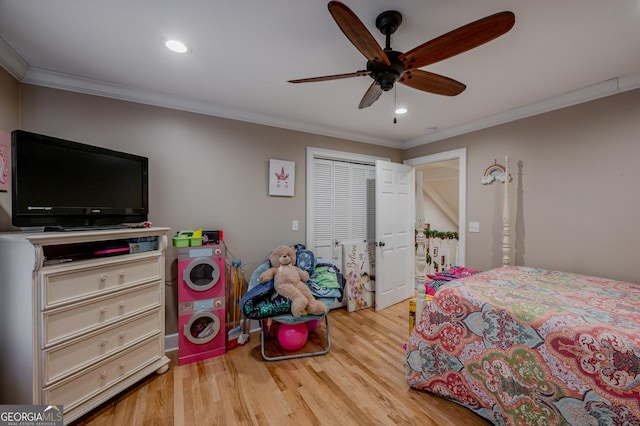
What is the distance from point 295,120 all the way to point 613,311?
9.65 ft

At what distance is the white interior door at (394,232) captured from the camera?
3232mm

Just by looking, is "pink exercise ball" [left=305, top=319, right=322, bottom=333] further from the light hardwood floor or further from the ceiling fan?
the ceiling fan

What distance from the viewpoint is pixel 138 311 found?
1.76 meters

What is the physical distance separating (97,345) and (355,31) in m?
2.33

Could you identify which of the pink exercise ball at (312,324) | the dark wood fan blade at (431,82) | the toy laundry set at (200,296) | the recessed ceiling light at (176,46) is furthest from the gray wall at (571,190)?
the recessed ceiling light at (176,46)

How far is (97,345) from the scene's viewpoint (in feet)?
5.04

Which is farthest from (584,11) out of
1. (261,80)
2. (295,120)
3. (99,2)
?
(99,2)

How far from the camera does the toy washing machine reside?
2088 mm

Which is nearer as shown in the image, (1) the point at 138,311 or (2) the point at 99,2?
(2) the point at 99,2

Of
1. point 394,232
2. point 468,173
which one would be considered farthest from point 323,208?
point 468,173

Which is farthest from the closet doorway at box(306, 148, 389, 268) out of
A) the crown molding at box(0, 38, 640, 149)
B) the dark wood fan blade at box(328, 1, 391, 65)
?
the dark wood fan blade at box(328, 1, 391, 65)

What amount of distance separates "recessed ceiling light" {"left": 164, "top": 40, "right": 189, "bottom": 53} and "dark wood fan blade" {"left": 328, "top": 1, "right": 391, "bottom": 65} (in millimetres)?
1151

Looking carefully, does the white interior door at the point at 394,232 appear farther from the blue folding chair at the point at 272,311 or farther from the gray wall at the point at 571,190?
the blue folding chair at the point at 272,311

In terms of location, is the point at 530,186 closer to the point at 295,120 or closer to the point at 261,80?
the point at 295,120
